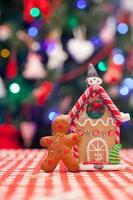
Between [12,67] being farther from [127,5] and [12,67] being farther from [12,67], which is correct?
[127,5]

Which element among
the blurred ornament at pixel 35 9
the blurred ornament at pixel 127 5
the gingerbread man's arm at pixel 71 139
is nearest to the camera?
the gingerbread man's arm at pixel 71 139

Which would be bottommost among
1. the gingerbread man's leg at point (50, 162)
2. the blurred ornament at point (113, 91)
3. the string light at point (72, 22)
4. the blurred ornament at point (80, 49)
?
the gingerbread man's leg at point (50, 162)

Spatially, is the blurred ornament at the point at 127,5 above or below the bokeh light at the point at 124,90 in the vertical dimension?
above

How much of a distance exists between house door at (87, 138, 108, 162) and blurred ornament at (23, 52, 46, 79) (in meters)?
1.78

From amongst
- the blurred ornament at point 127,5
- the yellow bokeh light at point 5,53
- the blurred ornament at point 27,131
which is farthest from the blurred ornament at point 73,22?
the blurred ornament at point 27,131

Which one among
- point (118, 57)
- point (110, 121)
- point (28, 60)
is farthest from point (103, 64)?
point (110, 121)

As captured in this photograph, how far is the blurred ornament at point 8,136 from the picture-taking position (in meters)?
3.26

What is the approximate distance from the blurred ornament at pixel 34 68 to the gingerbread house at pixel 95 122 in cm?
175

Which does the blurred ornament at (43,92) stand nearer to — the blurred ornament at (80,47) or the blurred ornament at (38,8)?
the blurred ornament at (80,47)

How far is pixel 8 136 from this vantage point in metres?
3.29

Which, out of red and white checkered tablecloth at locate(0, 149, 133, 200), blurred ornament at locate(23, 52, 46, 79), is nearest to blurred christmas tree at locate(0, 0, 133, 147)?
blurred ornament at locate(23, 52, 46, 79)

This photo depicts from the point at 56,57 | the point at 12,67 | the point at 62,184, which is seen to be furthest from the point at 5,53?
the point at 62,184

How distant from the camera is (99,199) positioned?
920 mm

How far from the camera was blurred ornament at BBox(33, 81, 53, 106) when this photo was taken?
320 cm
